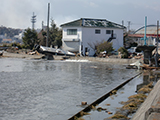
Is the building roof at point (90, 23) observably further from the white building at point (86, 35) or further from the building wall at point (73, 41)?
the building wall at point (73, 41)

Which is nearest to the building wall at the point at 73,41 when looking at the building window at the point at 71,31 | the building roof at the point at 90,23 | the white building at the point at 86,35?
the white building at the point at 86,35

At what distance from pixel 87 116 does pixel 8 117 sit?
2352mm

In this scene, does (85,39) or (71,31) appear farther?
(71,31)

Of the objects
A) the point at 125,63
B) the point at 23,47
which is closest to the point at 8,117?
the point at 125,63

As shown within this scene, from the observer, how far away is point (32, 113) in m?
8.41

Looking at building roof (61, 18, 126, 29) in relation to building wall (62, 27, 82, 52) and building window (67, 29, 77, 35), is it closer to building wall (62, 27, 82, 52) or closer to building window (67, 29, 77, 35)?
building window (67, 29, 77, 35)

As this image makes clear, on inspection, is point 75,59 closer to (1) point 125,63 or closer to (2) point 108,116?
(1) point 125,63

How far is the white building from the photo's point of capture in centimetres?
4862

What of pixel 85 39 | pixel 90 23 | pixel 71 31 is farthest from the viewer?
pixel 90 23

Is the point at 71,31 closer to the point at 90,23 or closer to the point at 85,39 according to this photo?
the point at 85,39

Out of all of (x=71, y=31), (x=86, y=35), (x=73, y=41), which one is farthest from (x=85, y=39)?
(x=71, y=31)

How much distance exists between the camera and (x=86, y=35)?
4884 cm

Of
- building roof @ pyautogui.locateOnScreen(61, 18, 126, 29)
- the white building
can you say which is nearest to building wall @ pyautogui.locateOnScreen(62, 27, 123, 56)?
the white building

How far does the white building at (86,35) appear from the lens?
4862 cm
